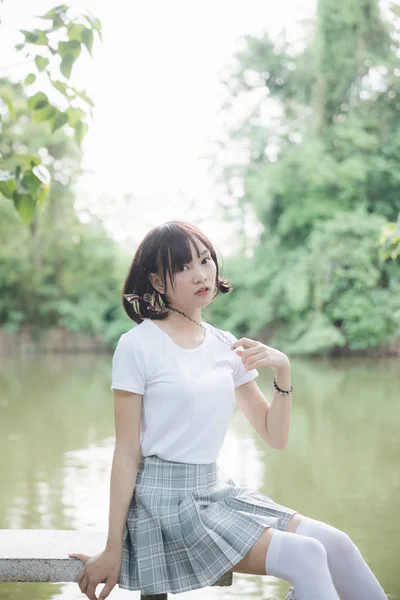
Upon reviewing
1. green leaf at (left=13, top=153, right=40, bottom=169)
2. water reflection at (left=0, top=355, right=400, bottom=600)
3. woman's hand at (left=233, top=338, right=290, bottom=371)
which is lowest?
water reflection at (left=0, top=355, right=400, bottom=600)

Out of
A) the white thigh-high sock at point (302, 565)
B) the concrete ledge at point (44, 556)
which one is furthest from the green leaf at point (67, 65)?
the white thigh-high sock at point (302, 565)

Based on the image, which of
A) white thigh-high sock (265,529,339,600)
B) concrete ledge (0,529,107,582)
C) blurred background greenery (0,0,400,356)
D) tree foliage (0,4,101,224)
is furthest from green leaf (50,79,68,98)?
blurred background greenery (0,0,400,356)

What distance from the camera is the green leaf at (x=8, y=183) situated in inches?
78.3

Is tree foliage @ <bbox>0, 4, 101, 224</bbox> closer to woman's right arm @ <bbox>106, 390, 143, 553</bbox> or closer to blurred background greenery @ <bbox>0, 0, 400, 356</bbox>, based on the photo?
woman's right arm @ <bbox>106, 390, 143, 553</bbox>

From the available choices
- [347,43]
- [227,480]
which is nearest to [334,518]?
[227,480]

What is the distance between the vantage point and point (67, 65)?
2.12 meters

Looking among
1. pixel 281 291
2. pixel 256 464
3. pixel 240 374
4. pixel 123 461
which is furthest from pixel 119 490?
pixel 281 291

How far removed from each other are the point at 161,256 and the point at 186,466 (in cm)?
43

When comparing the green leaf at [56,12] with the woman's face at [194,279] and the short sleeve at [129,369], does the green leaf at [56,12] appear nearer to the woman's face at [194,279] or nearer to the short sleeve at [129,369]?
the woman's face at [194,279]

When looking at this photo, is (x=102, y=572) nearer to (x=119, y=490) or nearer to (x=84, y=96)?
(x=119, y=490)

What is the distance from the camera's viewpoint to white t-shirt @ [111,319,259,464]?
170cm

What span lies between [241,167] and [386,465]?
1452 cm

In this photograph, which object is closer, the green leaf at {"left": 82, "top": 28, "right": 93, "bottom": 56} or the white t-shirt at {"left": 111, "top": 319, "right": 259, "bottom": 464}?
the white t-shirt at {"left": 111, "top": 319, "right": 259, "bottom": 464}

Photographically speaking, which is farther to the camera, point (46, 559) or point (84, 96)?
point (84, 96)
